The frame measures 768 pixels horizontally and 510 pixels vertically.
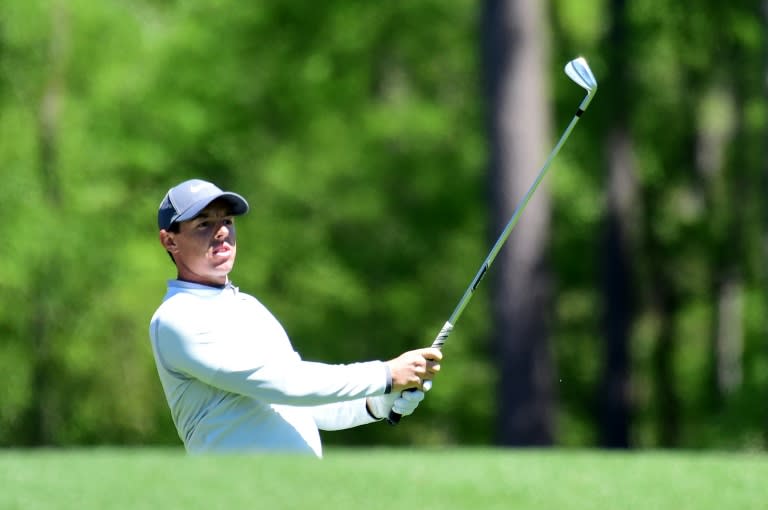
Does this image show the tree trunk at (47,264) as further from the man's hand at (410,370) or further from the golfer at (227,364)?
the man's hand at (410,370)

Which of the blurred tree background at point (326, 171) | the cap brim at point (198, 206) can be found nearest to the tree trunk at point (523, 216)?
the blurred tree background at point (326, 171)

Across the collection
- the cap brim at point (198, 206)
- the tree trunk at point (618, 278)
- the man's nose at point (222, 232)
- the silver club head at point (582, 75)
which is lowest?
the tree trunk at point (618, 278)

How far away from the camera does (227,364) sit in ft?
12.4

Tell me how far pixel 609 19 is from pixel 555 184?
10.9ft

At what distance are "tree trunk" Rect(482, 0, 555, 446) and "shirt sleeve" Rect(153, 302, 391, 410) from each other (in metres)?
8.16

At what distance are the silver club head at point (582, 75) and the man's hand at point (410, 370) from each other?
3.72ft

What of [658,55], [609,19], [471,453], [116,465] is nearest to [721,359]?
[658,55]

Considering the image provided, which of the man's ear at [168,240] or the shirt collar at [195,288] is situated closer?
the shirt collar at [195,288]

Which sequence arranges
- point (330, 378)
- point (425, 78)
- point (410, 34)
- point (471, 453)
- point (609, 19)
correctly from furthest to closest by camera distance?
point (425, 78), point (410, 34), point (609, 19), point (471, 453), point (330, 378)

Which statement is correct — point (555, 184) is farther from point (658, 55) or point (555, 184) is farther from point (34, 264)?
point (34, 264)

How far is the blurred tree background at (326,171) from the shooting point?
723 inches

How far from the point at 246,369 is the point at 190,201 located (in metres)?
0.52

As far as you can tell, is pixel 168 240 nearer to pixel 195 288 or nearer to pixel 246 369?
pixel 195 288

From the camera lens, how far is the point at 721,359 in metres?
23.4
